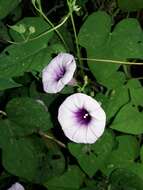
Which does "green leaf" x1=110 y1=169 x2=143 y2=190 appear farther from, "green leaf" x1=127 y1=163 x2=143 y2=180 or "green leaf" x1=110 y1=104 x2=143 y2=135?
"green leaf" x1=110 y1=104 x2=143 y2=135

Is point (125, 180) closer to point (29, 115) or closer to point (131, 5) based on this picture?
point (29, 115)

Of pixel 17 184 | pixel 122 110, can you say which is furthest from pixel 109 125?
pixel 17 184

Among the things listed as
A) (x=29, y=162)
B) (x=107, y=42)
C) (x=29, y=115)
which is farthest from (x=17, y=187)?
(x=107, y=42)

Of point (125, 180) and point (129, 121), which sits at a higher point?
point (129, 121)

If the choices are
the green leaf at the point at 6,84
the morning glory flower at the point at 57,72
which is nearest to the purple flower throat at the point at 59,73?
the morning glory flower at the point at 57,72

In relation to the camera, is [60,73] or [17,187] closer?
[60,73]

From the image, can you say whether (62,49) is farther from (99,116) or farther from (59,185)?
(59,185)
